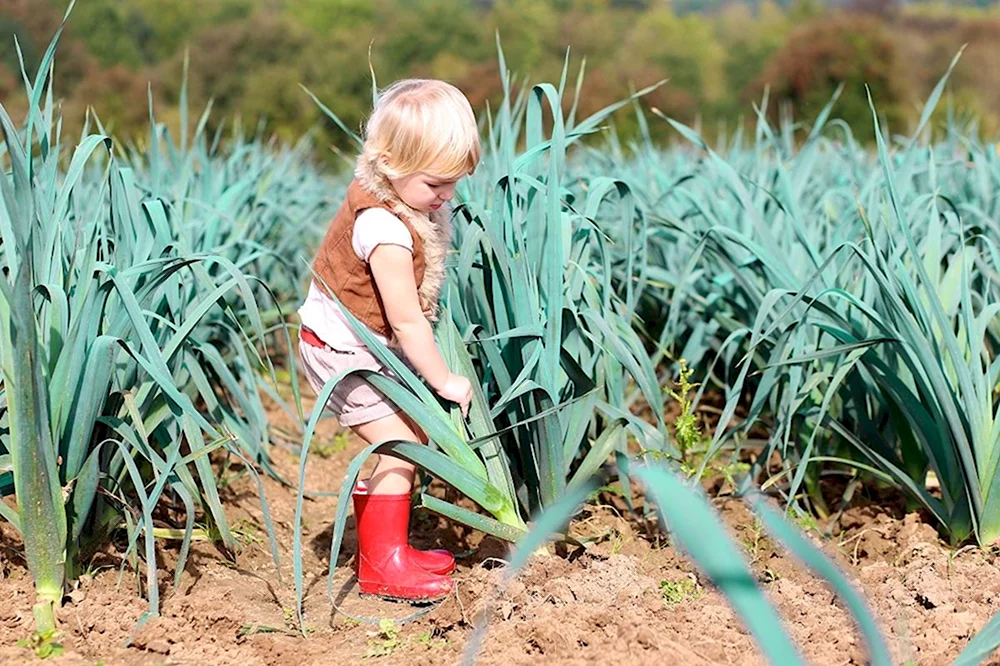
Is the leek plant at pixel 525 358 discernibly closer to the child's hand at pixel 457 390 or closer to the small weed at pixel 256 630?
the child's hand at pixel 457 390

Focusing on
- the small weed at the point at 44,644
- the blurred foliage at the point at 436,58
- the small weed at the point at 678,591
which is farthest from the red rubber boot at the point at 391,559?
the blurred foliage at the point at 436,58

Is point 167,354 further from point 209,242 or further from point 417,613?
point 209,242

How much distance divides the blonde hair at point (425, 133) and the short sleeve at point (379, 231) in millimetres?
68

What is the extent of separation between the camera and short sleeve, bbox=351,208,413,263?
1577 mm

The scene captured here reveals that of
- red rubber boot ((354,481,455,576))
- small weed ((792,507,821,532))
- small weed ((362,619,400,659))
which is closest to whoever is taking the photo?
small weed ((362,619,400,659))

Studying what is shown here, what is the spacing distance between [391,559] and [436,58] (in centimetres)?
3428

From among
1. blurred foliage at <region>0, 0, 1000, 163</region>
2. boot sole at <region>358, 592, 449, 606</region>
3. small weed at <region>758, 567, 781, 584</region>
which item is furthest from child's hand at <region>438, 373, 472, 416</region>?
blurred foliage at <region>0, 0, 1000, 163</region>

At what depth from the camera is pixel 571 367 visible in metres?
A: 1.70

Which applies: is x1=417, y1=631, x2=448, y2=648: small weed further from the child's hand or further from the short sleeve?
the short sleeve

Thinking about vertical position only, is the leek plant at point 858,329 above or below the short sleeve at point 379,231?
below

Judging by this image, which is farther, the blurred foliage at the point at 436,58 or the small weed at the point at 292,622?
the blurred foliage at the point at 436,58

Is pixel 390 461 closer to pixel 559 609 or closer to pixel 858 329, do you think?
pixel 559 609

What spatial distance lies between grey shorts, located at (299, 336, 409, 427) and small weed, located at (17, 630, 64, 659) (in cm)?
54

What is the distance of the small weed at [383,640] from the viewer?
1500mm
